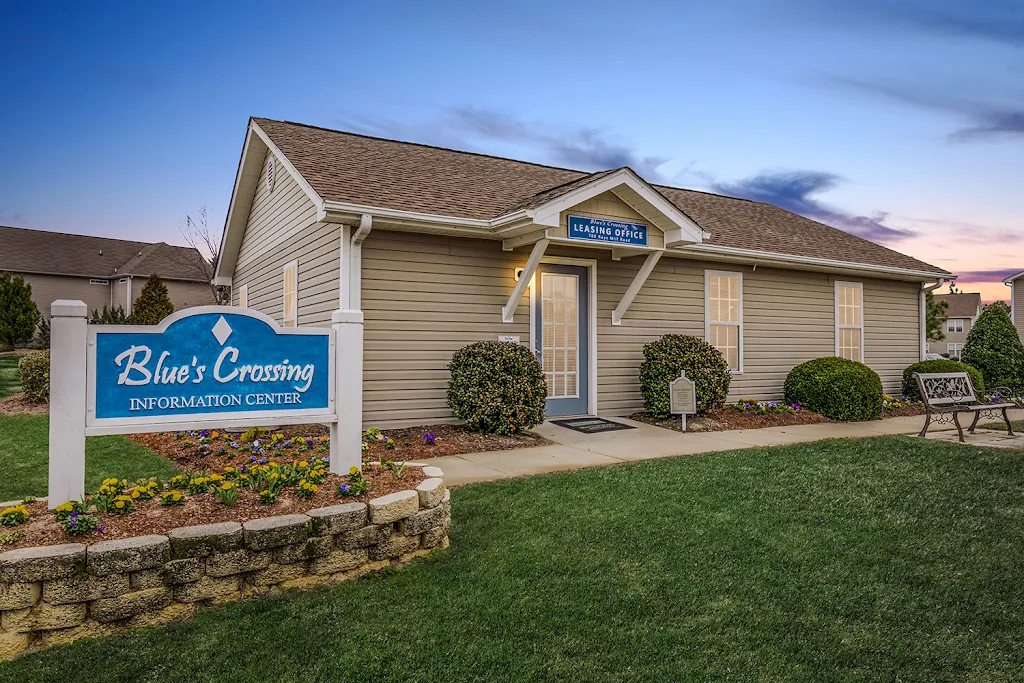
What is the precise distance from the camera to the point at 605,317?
1044 cm

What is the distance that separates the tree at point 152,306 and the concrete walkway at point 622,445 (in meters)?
18.2

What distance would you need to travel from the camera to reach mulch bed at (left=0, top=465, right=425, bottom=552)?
3264 millimetres

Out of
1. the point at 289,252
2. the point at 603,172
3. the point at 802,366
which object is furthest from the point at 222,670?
the point at 802,366

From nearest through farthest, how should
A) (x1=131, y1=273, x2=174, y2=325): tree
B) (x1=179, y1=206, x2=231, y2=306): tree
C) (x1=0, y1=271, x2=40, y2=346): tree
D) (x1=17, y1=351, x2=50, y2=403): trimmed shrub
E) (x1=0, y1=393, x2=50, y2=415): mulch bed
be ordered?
(x1=0, y1=393, x2=50, y2=415): mulch bed → (x1=17, y1=351, x2=50, y2=403): trimmed shrub → (x1=131, y1=273, x2=174, y2=325): tree → (x1=0, y1=271, x2=40, y2=346): tree → (x1=179, y1=206, x2=231, y2=306): tree

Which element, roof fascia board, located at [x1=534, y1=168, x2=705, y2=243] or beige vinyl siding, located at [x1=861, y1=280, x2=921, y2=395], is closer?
roof fascia board, located at [x1=534, y1=168, x2=705, y2=243]

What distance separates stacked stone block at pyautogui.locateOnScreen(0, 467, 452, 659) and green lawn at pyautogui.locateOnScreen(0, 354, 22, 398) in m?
13.0

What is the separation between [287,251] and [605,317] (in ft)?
18.3

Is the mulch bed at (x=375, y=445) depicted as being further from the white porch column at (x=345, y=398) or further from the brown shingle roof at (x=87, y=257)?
the brown shingle roof at (x=87, y=257)

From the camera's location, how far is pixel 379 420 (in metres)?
8.71

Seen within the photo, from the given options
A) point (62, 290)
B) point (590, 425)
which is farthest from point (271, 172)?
point (62, 290)

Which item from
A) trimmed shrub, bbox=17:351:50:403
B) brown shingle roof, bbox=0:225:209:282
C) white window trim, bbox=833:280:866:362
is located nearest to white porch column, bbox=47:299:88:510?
trimmed shrub, bbox=17:351:50:403

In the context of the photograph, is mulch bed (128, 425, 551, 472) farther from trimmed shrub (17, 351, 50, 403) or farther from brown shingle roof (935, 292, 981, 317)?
brown shingle roof (935, 292, 981, 317)

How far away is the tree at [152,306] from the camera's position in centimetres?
2172

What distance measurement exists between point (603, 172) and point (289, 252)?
5.53 meters
